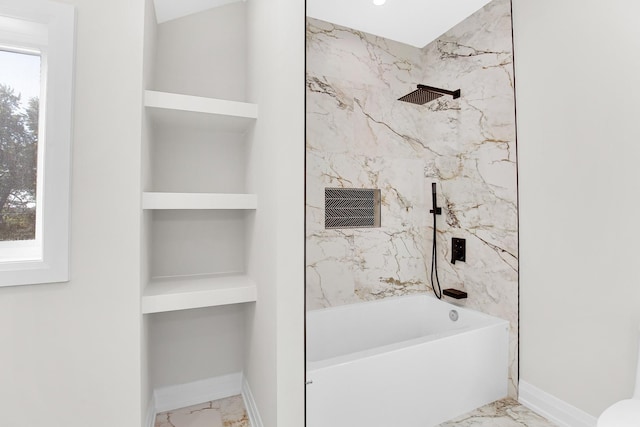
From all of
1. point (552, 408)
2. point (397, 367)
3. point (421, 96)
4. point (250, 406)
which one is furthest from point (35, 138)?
point (552, 408)

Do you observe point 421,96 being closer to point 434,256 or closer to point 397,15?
point 397,15

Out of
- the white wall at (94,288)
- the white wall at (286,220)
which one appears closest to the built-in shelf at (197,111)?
the white wall at (94,288)

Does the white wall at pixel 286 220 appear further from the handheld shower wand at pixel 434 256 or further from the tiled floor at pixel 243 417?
the handheld shower wand at pixel 434 256

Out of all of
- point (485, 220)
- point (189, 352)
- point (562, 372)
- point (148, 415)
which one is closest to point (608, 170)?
point (485, 220)

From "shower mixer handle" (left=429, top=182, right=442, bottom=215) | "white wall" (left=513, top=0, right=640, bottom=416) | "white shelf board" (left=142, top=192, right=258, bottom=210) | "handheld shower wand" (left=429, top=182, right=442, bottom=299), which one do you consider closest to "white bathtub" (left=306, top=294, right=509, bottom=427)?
"handheld shower wand" (left=429, top=182, right=442, bottom=299)

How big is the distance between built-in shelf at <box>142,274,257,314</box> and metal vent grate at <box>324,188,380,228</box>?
0.81m

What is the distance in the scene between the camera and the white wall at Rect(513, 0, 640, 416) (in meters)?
1.52

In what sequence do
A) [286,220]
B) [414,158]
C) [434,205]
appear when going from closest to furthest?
[286,220] < [434,205] < [414,158]

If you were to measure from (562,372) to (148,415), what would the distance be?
2257mm

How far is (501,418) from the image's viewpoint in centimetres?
184

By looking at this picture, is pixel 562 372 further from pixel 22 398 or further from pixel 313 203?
pixel 22 398

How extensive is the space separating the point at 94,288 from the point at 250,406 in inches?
42.8

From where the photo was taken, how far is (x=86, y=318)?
4.61 ft

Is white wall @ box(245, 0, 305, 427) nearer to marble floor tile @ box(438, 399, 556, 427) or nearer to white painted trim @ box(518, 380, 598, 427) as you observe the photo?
marble floor tile @ box(438, 399, 556, 427)
